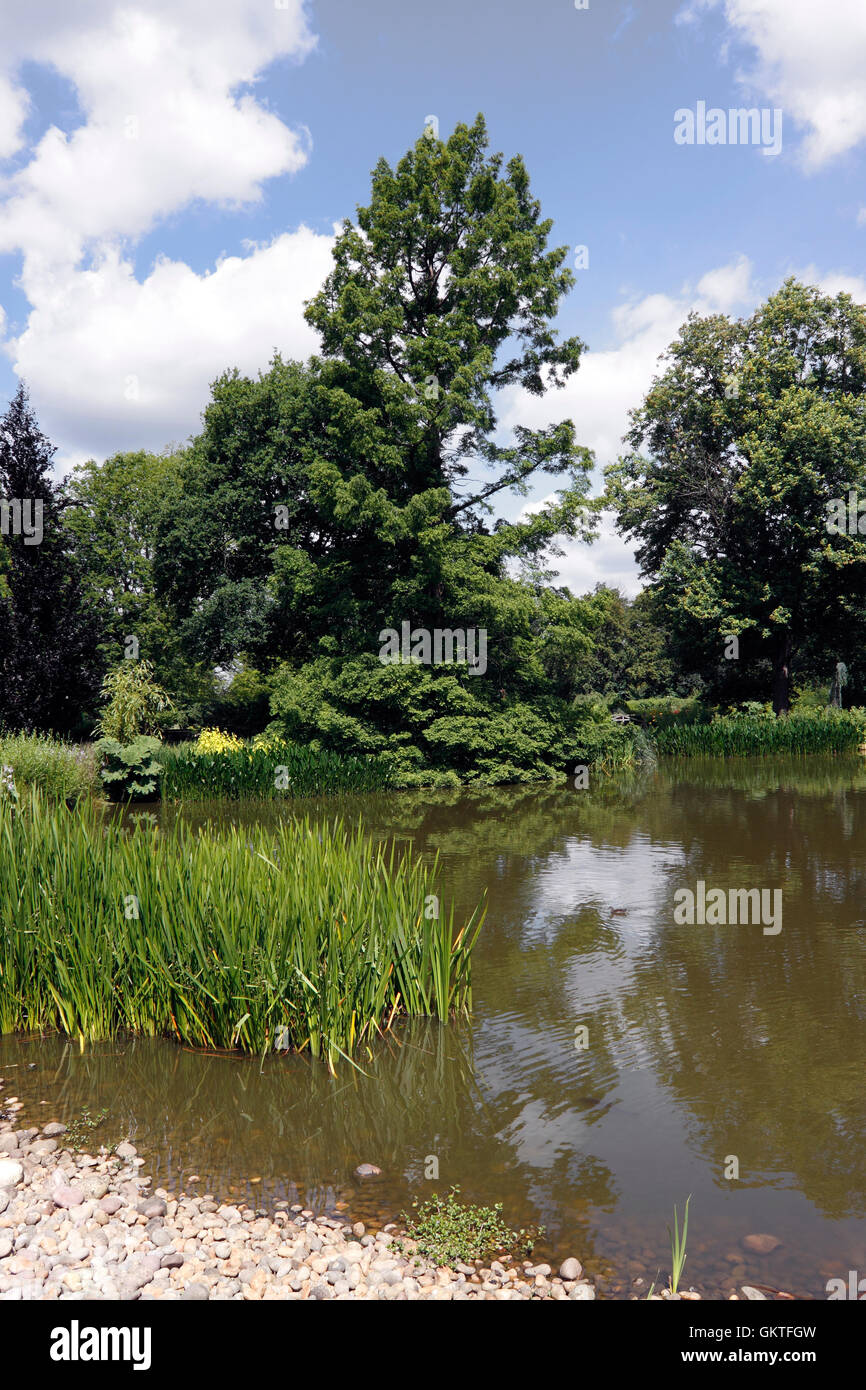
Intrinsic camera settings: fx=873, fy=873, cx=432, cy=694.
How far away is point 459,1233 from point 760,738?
26327mm

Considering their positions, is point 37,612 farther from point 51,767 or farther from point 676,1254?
point 676,1254

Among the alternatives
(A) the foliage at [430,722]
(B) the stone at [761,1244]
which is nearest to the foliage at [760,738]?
(A) the foliage at [430,722]

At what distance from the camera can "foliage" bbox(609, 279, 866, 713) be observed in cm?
3081

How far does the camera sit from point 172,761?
738 inches

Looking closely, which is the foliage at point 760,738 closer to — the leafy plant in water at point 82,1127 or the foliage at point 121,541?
the foliage at point 121,541

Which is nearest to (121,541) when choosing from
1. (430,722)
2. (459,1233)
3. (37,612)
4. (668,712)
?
(37,612)

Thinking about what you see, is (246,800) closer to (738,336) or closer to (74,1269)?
(74,1269)

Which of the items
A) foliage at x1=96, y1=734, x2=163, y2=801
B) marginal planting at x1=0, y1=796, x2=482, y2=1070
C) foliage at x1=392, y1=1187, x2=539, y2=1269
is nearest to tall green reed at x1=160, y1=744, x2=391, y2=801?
foliage at x1=96, y1=734, x2=163, y2=801

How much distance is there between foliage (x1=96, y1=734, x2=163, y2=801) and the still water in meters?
10.9

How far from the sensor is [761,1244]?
369cm

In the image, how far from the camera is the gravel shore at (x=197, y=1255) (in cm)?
323

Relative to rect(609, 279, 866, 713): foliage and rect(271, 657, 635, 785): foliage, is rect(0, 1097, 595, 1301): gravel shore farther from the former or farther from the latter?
rect(609, 279, 866, 713): foliage
